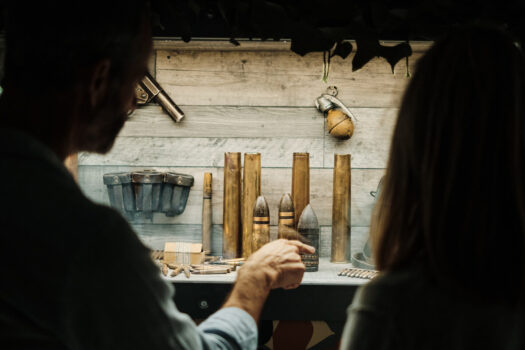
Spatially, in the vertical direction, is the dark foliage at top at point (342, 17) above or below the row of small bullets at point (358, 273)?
above

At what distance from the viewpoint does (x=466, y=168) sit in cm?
69

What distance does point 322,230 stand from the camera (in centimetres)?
252

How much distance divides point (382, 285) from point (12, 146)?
0.59 meters

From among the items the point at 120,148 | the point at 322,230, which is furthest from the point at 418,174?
the point at 120,148

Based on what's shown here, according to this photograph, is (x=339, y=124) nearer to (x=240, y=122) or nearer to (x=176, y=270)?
(x=240, y=122)

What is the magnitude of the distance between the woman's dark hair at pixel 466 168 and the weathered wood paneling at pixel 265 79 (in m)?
1.75

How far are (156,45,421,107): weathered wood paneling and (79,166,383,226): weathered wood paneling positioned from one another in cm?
35

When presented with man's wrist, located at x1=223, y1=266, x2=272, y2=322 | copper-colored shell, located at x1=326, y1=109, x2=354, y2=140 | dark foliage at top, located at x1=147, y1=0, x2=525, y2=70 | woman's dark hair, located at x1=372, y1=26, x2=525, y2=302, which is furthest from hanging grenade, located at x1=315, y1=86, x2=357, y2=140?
woman's dark hair, located at x1=372, y1=26, x2=525, y2=302

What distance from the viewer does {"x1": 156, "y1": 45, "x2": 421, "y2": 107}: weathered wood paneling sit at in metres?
2.47

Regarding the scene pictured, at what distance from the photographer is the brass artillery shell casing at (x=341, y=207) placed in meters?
2.31

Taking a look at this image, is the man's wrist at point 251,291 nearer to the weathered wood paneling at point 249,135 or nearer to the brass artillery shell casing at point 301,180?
the brass artillery shell casing at point 301,180

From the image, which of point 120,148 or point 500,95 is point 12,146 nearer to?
point 500,95

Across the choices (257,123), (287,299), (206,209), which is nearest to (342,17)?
(287,299)

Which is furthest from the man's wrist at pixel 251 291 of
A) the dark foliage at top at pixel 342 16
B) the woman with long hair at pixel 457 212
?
the dark foliage at top at pixel 342 16
